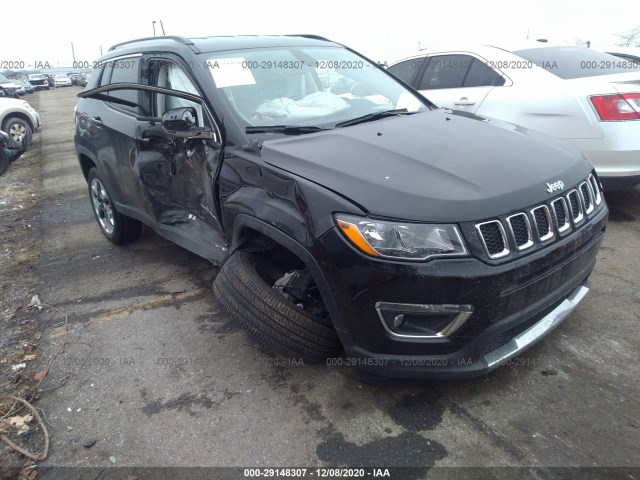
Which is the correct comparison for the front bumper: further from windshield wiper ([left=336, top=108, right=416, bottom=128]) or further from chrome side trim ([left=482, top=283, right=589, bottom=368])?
windshield wiper ([left=336, top=108, right=416, bottom=128])

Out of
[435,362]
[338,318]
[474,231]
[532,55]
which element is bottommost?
[435,362]

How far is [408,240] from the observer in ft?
6.97

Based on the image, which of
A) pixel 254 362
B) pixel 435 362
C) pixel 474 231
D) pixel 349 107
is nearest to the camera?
pixel 474 231

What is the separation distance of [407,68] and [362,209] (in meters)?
4.50

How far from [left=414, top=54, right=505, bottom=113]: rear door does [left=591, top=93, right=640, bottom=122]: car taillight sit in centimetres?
104

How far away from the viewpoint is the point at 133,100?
4055 millimetres

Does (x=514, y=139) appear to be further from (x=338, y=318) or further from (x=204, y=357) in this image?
(x=204, y=357)

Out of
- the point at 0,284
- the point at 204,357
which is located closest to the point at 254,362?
the point at 204,357

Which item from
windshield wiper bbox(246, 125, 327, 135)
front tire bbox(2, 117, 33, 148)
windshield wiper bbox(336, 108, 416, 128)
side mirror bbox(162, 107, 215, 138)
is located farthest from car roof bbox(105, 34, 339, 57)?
front tire bbox(2, 117, 33, 148)

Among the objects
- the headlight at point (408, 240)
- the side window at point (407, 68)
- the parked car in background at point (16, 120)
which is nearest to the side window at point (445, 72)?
Answer: the side window at point (407, 68)

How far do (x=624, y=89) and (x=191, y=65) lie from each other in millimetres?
3650

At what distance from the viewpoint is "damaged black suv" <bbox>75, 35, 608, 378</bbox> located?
7.00 ft

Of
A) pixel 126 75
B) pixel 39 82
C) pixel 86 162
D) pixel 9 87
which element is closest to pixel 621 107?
pixel 126 75

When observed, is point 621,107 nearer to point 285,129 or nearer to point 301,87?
point 301,87
